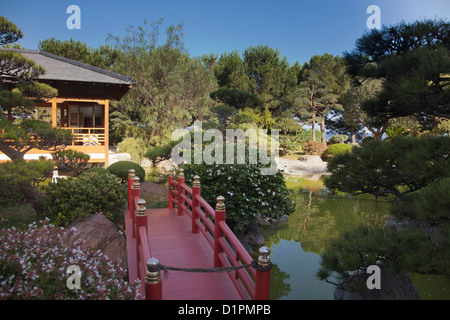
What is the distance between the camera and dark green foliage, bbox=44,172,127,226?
6031 mm

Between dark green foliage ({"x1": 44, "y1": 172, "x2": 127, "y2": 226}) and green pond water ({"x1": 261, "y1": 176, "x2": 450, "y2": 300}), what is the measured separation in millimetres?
3517

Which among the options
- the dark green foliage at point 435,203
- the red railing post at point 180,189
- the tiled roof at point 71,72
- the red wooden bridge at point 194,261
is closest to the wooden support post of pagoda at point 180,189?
the red railing post at point 180,189

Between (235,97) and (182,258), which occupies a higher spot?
(235,97)

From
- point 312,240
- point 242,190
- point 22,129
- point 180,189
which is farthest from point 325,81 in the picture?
point 22,129

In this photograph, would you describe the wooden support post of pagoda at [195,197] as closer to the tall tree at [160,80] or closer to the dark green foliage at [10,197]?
the dark green foliage at [10,197]

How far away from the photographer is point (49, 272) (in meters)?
2.52

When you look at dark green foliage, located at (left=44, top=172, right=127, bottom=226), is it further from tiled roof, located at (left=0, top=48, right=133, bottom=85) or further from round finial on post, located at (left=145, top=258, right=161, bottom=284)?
tiled roof, located at (left=0, top=48, right=133, bottom=85)

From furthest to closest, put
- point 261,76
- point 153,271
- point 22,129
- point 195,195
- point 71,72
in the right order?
point 261,76 < point 71,72 < point 22,129 < point 195,195 < point 153,271

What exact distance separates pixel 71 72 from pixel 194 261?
10919 mm

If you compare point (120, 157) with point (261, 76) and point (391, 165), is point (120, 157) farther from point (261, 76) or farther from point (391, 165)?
point (391, 165)

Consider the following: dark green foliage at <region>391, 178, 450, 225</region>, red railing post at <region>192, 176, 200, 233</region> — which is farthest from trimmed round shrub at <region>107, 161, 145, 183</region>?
dark green foliage at <region>391, 178, 450, 225</region>

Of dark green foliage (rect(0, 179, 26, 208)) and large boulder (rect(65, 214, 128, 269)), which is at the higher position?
dark green foliage (rect(0, 179, 26, 208))

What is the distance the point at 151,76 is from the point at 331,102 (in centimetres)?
1437
